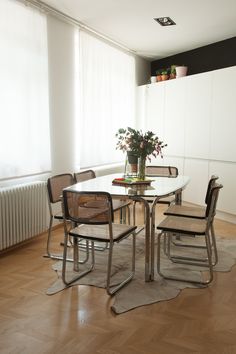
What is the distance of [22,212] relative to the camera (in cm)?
359

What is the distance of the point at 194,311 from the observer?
2422 mm

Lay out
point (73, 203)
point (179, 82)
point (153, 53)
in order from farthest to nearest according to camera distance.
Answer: point (153, 53), point (179, 82), point (73, 203)

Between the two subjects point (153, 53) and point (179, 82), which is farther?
point (153, 53)

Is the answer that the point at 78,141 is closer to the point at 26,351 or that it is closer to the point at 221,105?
the point at 221,105

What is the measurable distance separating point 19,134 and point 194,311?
2440mm

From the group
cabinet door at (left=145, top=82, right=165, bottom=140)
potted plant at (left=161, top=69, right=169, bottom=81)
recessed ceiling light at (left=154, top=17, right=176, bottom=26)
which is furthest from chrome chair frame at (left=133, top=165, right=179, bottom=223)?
potted plant at (left=161, top=69, right=169, bottom=81)

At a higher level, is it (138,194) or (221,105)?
(221,105)

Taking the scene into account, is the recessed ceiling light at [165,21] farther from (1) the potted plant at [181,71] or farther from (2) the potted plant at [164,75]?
(2) the potted plant at [164,75]

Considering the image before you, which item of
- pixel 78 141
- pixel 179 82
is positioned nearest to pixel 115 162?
pixel 78 141

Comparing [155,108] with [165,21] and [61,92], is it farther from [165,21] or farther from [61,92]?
[61,92]

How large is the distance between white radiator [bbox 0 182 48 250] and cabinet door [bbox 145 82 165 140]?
2.66 m

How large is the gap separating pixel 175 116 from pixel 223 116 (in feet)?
3.04

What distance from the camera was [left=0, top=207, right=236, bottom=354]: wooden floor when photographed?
6.59 feet

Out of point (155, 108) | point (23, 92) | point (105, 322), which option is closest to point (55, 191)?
point (23, 92)
